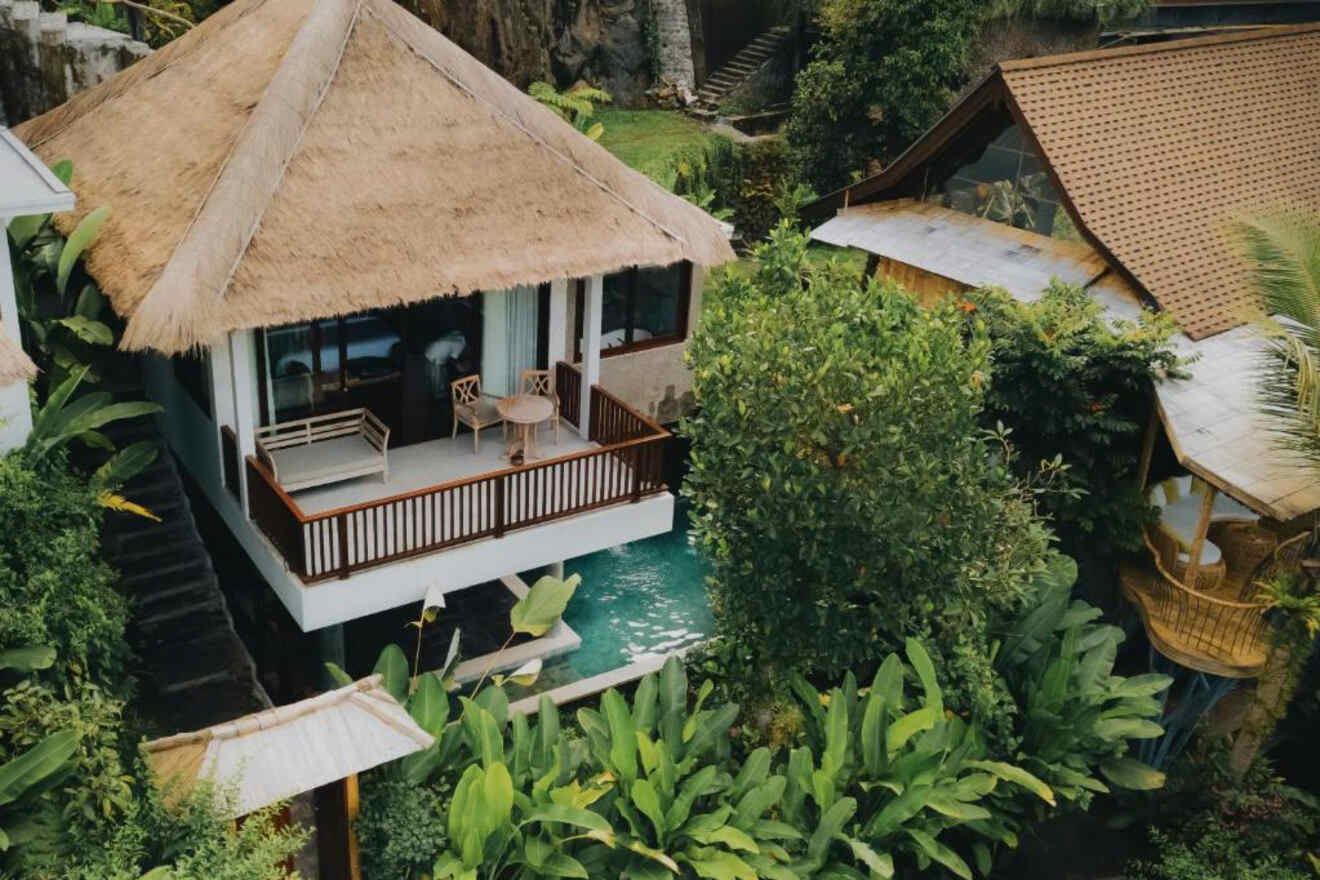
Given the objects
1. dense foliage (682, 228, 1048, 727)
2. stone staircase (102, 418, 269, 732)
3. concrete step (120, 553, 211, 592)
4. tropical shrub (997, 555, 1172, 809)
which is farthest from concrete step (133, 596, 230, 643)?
tropical shrub (997, 555, 1172, 809)

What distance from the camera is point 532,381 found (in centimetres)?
1493

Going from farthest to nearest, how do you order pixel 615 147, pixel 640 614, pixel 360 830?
pixel 615 147, pixel 640 614, pixel 360 830

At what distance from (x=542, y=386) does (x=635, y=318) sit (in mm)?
2034

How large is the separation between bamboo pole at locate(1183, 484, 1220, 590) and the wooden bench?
8717mm

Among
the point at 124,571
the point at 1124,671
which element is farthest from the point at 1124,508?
the point at 124,571

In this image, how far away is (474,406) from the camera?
47.3 ft

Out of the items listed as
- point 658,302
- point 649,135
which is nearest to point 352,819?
point 658,302

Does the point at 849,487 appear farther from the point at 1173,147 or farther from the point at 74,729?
the point at 1173,147

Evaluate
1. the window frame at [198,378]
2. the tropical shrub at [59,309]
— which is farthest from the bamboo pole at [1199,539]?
the tropical shrub at [59,309]

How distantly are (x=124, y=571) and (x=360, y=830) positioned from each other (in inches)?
203

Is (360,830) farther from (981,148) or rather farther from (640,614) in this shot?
(981,148)

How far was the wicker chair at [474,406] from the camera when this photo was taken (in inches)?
557

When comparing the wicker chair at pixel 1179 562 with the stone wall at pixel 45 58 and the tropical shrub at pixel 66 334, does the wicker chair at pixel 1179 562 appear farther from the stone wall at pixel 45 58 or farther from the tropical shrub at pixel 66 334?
the stone wall at pixel 45 58

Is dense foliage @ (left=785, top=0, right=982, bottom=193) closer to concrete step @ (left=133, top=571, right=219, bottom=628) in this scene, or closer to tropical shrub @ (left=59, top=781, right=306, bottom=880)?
concrete step @ (left=133, top=571, right=219, bottom=628)
